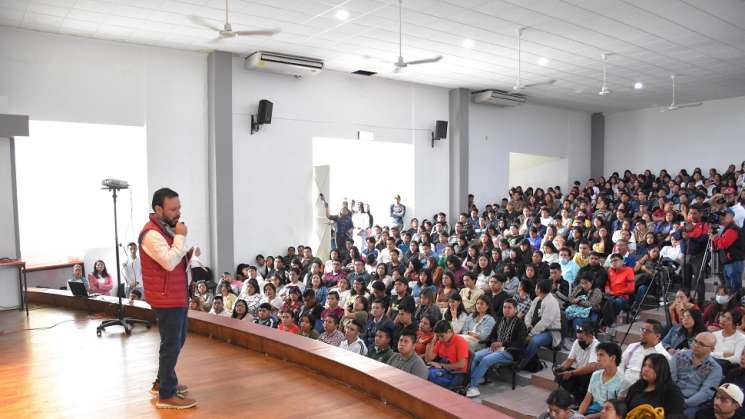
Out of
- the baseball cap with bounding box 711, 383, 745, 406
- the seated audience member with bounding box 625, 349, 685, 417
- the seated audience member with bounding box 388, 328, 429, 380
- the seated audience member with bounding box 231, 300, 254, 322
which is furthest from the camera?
the seated audience member with bounding box 231, 300, 254, 322

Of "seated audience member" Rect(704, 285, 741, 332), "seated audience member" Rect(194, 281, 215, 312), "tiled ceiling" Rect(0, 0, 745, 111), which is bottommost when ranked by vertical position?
"seated audience member" Rect(194, 281, 215, 312)

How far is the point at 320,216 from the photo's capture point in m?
8.61

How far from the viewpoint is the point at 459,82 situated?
912cm

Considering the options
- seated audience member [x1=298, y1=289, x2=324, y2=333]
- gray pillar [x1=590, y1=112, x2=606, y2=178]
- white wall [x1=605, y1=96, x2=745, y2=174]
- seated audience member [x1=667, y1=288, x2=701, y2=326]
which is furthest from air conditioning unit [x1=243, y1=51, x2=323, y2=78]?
white wall [x1=605, y1=96, x2=745, y2=174]

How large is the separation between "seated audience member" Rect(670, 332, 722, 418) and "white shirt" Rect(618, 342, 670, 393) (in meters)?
0.11

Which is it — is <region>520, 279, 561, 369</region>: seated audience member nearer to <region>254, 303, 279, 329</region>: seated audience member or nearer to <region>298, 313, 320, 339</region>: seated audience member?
<region>298, 313, 320, 339</region>: seated audience member

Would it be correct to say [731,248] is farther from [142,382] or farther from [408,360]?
[142,382]

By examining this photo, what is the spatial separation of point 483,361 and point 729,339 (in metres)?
1.55

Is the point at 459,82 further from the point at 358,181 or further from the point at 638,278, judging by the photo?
the point at 638,278

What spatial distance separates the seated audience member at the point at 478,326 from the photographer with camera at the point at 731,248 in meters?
2.39

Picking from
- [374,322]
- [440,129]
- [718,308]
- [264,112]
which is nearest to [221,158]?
[264,112]

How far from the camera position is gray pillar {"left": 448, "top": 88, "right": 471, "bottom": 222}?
31.9 feet

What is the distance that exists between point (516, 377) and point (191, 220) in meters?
4.52

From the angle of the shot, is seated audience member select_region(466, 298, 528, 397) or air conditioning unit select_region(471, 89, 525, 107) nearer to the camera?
seated audience member select_region(466, 298, 528, 397)
